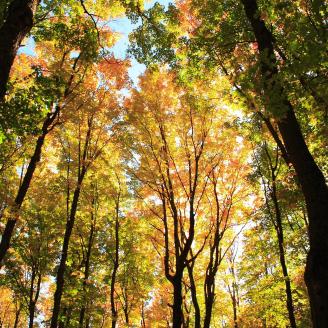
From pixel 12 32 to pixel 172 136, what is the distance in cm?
954

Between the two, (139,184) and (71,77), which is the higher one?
(71,77)

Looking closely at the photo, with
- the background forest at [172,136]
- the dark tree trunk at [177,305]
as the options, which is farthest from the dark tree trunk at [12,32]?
the dark tree trunk at [177,305]

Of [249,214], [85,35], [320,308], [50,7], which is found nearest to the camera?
[320,308]

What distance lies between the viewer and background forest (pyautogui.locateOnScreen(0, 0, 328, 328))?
6.36 meters

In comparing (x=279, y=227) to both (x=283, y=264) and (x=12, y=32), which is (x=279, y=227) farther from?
(x=12, y=32)

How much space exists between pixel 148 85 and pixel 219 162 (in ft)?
15.6

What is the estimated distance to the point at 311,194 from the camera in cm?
586

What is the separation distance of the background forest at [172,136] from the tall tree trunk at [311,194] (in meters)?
0.02

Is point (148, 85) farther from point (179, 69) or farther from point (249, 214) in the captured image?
point (249, 214)

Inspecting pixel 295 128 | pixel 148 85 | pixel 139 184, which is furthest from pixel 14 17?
pixel 139 184

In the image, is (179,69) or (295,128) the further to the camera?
(179,69)

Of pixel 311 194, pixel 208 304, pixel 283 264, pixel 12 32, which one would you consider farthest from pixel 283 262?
pixel 12 32

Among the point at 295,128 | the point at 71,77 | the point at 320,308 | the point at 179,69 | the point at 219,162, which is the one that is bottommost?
the point at 320,308

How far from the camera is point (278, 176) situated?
50.0 ft
